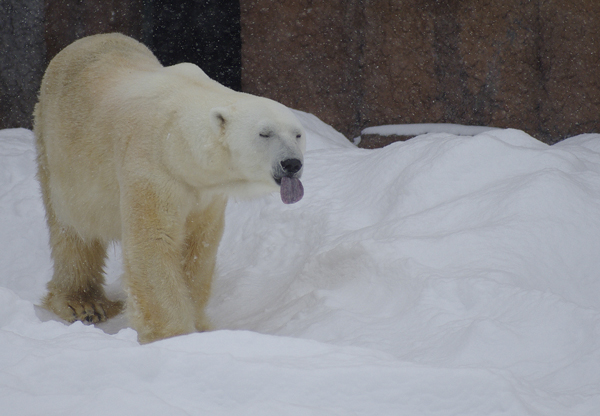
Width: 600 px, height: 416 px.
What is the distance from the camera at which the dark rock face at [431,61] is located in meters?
5.12

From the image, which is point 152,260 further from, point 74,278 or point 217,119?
point 74,278

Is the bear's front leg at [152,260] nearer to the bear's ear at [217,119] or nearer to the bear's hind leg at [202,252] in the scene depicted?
the bear's hind leg at [202,252]

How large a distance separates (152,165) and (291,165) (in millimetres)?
602

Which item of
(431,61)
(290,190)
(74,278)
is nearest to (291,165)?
(290,190)

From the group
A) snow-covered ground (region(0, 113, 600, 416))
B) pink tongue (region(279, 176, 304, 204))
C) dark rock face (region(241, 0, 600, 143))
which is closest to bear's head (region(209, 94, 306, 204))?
pink tongue (region(279, 176, 304, 204))

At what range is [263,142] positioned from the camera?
8.29ft

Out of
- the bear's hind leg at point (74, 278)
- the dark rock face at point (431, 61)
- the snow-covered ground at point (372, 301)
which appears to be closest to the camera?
the snow-covered ground at point (372, 301)

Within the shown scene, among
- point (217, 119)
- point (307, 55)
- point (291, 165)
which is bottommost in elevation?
point (307, 55)

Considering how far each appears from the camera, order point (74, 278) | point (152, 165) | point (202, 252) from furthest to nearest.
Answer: point (74, 278), point (202, 252), point (152, 165)

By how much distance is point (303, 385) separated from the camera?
1.48 meters

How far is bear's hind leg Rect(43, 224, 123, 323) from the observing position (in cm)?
351

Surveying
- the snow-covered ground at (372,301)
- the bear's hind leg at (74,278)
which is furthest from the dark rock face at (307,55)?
the bear's hind leg at (74,278)

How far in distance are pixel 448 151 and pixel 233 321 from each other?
1.47 m

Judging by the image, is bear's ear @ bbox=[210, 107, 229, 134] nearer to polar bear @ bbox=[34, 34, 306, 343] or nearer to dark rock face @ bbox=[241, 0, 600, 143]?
polar bear @ bbox=[34, 34, 306, 343]
